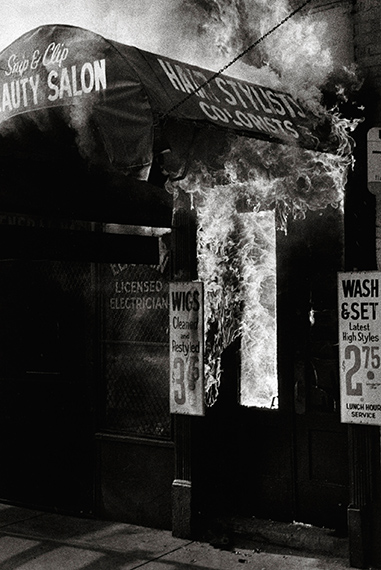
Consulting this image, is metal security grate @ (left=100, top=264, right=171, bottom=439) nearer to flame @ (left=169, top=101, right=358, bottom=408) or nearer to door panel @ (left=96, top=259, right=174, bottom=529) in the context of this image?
door panel @ (left=96, top=259, right=174, bottom=529)

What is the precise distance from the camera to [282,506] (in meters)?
7.01

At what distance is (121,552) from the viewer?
22.0 ft

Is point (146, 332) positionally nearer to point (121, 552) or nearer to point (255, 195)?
point (255, 195)

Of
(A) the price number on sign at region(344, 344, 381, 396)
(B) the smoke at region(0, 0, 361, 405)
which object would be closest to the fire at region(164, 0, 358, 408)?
(B) the smoke at region(0, 0, 361, 405)

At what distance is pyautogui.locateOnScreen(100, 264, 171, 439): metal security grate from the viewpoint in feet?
24.7

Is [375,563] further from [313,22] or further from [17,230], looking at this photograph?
[313,22]

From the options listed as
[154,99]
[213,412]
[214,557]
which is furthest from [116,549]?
[154,99]

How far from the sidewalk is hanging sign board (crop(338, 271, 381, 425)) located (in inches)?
52.4

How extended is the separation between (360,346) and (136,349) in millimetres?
2538

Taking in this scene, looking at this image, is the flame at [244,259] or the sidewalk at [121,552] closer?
the sidewalk at [121,552]

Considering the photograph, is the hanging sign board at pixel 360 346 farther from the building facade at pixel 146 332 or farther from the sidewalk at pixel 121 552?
the sidewalk at pixel 121 552

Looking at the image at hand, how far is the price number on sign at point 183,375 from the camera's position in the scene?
695cm

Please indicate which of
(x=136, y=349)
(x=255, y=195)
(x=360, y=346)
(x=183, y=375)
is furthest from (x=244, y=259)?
(x=360, y=346)

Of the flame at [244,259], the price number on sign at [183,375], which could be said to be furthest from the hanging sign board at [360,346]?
the price number on sign at [183,375]
